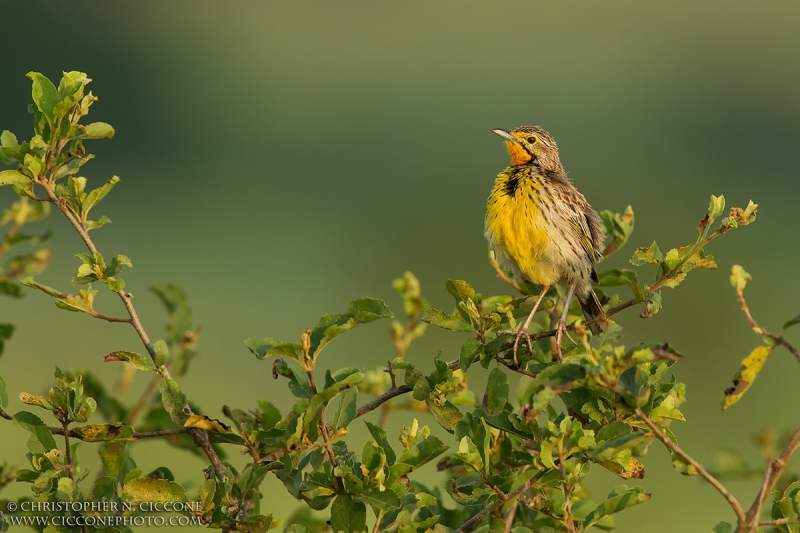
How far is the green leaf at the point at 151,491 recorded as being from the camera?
2.65 metres

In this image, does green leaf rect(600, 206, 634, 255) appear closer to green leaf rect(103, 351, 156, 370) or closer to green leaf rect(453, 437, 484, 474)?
green leaf rect(453, 437, 484, 474)

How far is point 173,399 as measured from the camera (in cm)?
275

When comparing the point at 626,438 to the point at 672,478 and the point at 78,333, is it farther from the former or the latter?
the point at 78,333

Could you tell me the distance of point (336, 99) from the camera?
101ft

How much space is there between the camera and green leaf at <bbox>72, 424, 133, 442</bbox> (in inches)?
106

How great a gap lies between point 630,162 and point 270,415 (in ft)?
71.7

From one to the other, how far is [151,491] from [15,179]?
0.88 meters

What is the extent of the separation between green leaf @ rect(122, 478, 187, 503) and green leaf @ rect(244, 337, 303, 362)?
1.29ft

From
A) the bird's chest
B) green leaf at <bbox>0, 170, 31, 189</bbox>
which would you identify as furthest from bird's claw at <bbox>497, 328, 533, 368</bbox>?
green leaf at <bbox>0, 170, 31, 189</bbox>

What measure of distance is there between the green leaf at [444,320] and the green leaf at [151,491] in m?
0.83

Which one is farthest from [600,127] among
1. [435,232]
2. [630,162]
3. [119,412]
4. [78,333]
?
[119,412]

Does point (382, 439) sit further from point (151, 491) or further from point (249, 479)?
point (151, 491)

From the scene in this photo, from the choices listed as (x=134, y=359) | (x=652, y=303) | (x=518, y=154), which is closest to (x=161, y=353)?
(x=134, y=359)

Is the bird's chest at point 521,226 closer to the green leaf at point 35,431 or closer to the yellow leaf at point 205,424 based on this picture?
the yellow leaf at point 205,424
